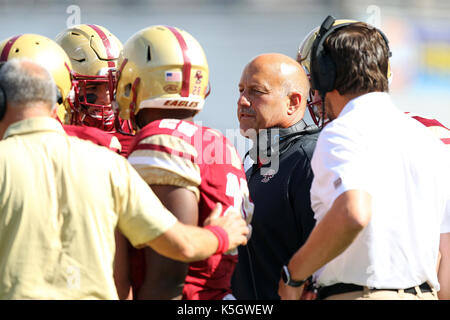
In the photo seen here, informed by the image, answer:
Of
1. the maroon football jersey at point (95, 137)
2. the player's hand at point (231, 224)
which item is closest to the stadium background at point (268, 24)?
the maroon football jersey at point (95, 137)

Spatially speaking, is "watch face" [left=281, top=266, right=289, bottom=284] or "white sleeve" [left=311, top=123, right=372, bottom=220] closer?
"white sleeve" [left=311, top=123, right=372, bottom=220]

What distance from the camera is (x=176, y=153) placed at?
8.45 feet

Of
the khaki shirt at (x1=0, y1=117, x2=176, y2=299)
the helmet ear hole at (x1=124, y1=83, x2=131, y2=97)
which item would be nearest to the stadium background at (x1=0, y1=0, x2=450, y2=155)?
the helmet ear hole at (x1=124, y1=83, x2=131, y2=97)

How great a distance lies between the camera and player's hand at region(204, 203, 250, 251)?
254 centimetres

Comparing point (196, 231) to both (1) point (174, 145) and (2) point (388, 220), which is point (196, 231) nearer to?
(1) point (174, 145)

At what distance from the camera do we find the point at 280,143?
3715 millimetres

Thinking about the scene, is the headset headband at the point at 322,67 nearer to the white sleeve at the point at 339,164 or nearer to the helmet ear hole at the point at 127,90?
the white sleeve at the point at 339,164

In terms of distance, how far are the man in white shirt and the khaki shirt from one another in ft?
1.98

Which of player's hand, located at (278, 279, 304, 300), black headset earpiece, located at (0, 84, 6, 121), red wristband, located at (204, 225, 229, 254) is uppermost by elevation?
black headset earpiece, located at (0, 84, 6, 121)

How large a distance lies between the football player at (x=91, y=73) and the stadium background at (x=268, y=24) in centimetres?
353

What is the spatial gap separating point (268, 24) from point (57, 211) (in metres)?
7.23

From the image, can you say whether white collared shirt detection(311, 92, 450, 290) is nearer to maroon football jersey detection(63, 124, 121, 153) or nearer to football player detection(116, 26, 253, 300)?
football player detection(116, 26, 253, 300)
